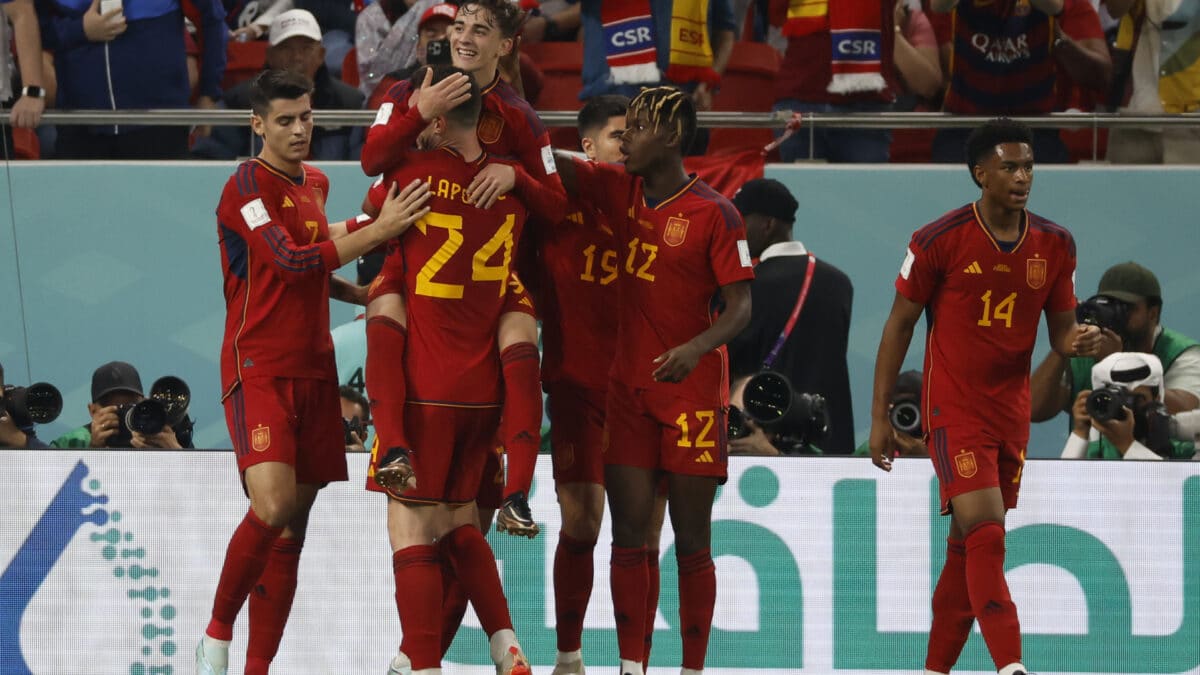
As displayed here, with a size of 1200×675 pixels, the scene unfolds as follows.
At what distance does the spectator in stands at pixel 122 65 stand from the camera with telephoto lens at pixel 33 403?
87.2 inches

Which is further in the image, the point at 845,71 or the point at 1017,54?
the point at 845,71

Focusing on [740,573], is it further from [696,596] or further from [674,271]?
[674,271]

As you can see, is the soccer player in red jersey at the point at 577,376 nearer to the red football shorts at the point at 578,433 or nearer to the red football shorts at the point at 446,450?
the red football shorts at the point at 578,433

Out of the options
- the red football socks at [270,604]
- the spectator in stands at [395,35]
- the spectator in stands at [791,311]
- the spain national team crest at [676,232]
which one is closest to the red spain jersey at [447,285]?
the spain national team crest at [676,232]

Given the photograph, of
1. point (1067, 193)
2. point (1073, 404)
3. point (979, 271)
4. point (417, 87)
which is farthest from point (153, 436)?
point (1067, 193)

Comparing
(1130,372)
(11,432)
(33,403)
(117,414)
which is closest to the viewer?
(1130,372)

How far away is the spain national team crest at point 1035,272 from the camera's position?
23.1ft

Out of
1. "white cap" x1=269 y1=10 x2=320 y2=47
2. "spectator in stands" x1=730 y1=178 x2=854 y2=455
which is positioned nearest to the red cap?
"white cap" x1=269 y1=10 x2=320 y2=47

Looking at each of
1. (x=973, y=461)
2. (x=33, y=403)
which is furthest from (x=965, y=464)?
(x=33, y=403)

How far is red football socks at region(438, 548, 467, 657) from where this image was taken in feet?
22.7

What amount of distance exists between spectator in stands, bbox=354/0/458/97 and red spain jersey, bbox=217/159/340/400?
Answer: 9.43ft

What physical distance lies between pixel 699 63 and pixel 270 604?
14.2 feet

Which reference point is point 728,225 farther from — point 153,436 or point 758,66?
point 758,66

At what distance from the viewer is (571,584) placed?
23.1 feet
